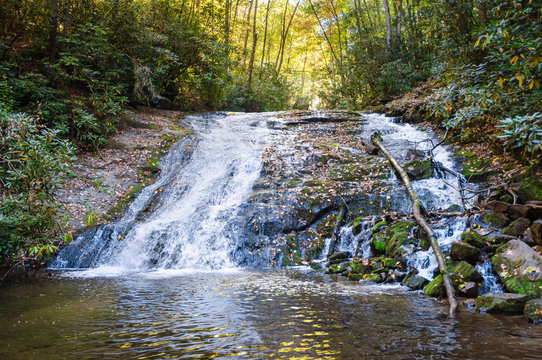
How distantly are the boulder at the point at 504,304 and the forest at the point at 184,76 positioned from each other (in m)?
2.91

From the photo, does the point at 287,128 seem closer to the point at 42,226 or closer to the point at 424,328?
the point at 42,226

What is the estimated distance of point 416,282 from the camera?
6.12m

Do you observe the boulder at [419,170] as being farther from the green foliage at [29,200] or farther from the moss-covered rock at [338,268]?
the green foliage at [29,200]

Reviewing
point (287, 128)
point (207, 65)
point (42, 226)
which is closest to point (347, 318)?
point (42, 226)

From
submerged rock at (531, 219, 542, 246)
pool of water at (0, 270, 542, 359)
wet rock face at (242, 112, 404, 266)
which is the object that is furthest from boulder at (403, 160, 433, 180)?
pool of water at (0, 270, 542, 359)

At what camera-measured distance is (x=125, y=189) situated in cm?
1162

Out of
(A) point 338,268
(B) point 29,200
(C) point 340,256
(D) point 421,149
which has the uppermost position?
(D) point 421,149

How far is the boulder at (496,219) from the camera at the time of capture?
7.42 metres

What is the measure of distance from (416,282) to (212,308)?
3.70 metres

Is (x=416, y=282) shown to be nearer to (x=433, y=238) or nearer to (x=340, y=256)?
(x=433, y=238)

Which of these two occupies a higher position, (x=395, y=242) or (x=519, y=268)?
(x=519, y=268)

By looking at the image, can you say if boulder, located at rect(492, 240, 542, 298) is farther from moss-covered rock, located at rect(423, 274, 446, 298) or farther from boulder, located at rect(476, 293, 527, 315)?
moss-covered rock, located at rect(423, 274, 446, 298)

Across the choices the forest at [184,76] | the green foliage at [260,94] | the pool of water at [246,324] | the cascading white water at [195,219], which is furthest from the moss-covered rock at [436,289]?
the green foliage at [260,94]

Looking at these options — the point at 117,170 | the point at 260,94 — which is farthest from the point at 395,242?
the point at 260,94
